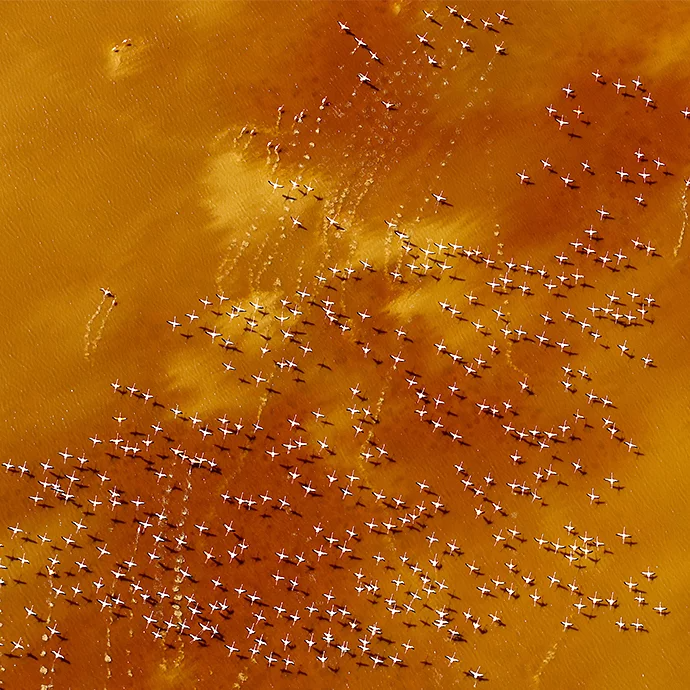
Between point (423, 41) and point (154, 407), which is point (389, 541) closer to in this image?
point (154, 407)

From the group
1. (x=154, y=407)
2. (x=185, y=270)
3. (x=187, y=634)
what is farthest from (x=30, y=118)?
(x=187, y=634)

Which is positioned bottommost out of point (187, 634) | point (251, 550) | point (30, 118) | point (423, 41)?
point (187, 634)

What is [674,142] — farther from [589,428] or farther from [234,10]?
[234,10]

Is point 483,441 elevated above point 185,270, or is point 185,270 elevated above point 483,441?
point 185,270

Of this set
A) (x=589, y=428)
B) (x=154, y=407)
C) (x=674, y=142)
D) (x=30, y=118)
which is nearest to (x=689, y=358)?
(x=589, y=428)

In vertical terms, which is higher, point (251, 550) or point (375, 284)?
point (375, 284)

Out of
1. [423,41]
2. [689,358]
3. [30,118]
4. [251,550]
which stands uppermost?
[423,41]
